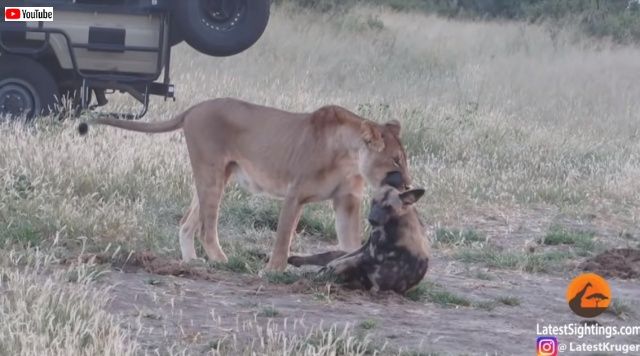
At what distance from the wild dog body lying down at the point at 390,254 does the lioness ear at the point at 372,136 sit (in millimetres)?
388

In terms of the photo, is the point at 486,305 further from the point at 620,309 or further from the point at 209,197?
the point at 209,197

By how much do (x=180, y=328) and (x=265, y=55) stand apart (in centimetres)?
1459

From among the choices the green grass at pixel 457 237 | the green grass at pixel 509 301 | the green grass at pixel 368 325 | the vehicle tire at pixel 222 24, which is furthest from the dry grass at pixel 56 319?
the vehicle tire at pixel 222 24

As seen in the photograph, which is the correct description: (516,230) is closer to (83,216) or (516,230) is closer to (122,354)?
(83,216)

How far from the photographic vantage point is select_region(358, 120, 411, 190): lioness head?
287 inches

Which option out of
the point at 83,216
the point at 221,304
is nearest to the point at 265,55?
the point at 83,216

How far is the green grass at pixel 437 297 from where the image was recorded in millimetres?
6961

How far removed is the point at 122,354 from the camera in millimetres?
4914

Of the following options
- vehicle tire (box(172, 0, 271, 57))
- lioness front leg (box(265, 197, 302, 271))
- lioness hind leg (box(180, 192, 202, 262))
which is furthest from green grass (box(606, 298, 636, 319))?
vehicle tire (box(172, 0, 271, 57))

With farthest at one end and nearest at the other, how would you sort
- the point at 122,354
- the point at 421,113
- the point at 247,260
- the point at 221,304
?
the point at 421,113
the point at 247,260
the point at 221,304
the point at 122,354

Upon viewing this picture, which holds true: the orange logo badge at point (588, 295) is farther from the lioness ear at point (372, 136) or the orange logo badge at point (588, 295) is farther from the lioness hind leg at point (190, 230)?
the lioness hind leg at point (190, 230)

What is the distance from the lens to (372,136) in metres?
7.36

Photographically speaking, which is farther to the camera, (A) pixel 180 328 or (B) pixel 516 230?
(B) pixel 516 230

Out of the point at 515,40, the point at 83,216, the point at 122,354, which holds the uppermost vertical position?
the point at 122,354
